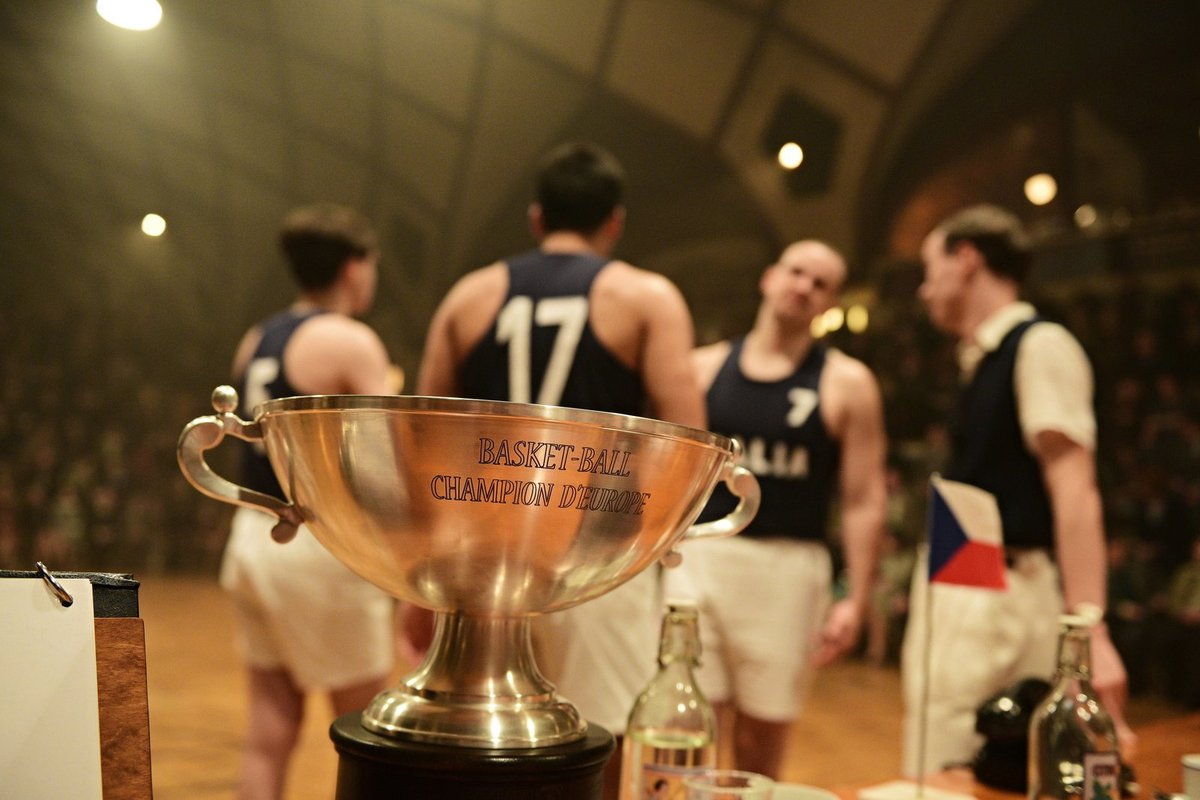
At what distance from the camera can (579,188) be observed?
166 centimetres

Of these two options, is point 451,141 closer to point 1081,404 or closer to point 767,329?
point 767,329

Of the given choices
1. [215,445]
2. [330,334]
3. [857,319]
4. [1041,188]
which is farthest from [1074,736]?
[857,319]

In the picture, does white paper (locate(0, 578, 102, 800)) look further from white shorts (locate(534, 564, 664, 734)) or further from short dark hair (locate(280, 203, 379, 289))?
short dark hair (locate(280, 203, 379, 289))

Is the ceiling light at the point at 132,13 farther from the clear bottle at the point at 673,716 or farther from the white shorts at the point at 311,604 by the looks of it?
the clear bottle at the point at 673,716

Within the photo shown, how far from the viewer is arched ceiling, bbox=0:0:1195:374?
14.3 ft

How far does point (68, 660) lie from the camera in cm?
55

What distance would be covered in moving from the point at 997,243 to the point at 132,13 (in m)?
3.86

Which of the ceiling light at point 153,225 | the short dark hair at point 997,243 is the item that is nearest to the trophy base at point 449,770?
the short dark hair at point 997,243

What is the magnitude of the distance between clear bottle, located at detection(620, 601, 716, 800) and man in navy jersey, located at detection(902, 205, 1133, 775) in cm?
77

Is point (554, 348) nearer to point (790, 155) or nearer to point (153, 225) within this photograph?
point (153, 225)

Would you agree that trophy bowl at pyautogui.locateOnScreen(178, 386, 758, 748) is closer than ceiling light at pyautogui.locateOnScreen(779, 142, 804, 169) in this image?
Yes

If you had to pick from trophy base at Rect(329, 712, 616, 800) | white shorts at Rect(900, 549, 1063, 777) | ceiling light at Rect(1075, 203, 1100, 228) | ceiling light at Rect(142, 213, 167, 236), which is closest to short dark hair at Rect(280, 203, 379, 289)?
white shorts at Rect(900, 549, 1063, 777)

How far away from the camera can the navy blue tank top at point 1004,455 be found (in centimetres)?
170

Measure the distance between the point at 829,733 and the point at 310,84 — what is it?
3653mm
